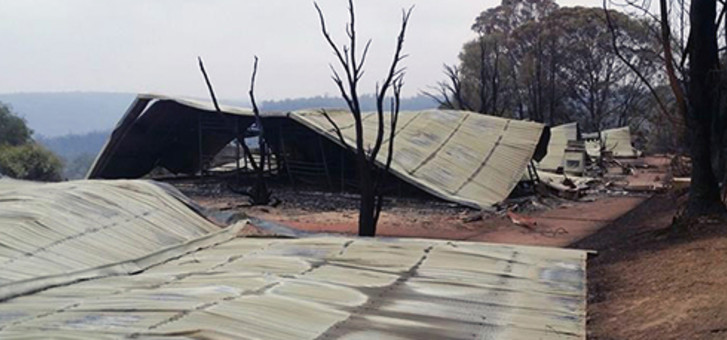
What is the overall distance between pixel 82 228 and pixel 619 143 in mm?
34885

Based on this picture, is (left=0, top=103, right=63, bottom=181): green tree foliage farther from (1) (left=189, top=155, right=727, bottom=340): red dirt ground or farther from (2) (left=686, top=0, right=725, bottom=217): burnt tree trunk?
(2) (left=686, top=0, right=725, bottom=217): burnt tree trunk

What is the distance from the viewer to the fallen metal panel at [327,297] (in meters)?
4.46

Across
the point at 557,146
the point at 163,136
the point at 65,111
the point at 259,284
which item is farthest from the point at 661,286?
the point at 65,111

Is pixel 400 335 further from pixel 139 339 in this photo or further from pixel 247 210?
pixel 247 210

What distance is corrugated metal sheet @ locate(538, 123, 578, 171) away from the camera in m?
28.2

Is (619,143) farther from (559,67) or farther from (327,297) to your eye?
(327,297)

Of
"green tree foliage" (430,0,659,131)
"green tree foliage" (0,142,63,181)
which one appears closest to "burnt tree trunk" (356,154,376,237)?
"green tree foliage" (0,142,63,181)

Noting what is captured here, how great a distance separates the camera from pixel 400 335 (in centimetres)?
459

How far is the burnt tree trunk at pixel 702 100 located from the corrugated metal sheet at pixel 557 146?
17357 mm

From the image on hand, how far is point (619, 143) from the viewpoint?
38.3m

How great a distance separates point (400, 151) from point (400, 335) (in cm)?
1465

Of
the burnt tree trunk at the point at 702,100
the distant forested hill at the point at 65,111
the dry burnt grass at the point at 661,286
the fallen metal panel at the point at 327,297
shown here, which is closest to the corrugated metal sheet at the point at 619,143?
the burnt tree trunk at the point at 702,100

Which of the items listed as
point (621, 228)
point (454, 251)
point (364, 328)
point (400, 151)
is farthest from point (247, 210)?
point (364, 328)

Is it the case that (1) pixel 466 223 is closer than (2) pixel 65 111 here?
Yes
